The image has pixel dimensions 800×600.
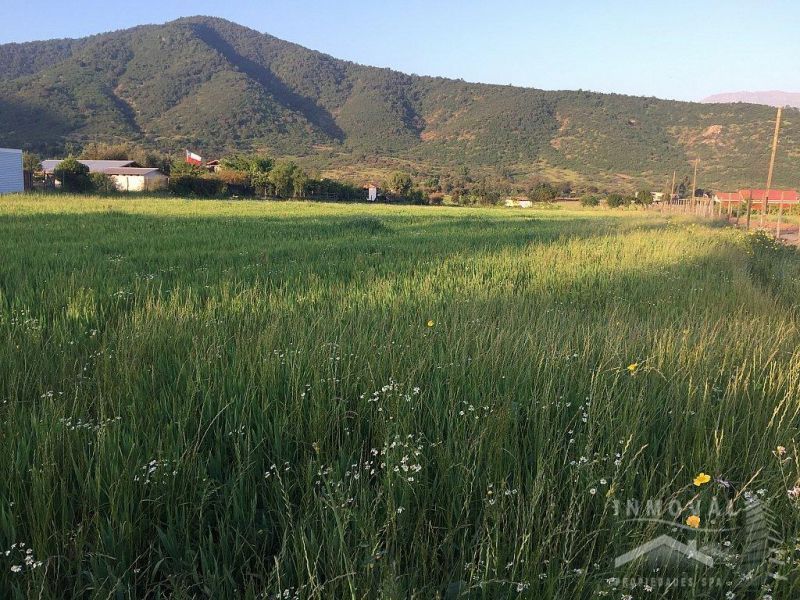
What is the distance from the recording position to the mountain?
3595 inches

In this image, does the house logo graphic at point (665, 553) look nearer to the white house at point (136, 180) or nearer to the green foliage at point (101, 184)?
the green foliage at point (101, 184)

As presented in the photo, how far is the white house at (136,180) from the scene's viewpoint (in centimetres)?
4144

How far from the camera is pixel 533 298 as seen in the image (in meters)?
5.00

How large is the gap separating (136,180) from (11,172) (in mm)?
12294

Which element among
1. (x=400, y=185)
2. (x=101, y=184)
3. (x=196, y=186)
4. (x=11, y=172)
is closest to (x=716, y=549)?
(x=11, y=172)

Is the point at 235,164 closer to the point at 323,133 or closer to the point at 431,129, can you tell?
the point at 323,133

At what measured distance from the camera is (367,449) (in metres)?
2.02

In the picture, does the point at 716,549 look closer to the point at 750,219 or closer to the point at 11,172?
the point at 750,219

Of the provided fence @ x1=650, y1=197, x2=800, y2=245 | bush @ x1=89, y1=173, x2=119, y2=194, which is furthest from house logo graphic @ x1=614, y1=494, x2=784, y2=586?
bush @ x1=89, y1=173, x2=119, y2=194

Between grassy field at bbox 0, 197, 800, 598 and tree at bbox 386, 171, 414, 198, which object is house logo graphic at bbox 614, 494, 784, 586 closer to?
grassy field at bbox 0, 197, 800, 598

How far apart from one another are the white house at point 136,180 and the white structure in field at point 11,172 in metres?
6.64

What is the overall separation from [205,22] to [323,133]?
86233 millimetres

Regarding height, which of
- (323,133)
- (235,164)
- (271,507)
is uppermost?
(323,133)

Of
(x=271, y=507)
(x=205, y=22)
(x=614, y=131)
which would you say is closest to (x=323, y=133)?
(x=614, y=131)
